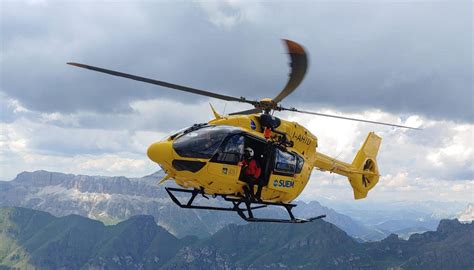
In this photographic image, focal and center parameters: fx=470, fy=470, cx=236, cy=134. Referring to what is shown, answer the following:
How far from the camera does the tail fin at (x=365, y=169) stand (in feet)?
135

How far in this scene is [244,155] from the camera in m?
26.2

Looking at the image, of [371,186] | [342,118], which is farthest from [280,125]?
[371,186]

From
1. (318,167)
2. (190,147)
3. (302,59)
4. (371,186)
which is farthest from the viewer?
(371,186)

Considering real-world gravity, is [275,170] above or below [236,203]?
above

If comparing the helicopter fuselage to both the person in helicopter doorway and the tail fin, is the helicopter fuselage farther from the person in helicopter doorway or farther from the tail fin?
the tail fin

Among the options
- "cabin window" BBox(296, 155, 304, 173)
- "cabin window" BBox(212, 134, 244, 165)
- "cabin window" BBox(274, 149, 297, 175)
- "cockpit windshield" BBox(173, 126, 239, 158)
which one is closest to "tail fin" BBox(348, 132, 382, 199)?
"cabin window" BBox(296, 155, 304, 173)

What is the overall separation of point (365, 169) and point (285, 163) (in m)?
16.5

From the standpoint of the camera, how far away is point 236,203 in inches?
1092

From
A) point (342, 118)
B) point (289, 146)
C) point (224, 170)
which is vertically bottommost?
point (224, 170)

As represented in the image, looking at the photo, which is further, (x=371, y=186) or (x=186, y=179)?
(x=371, y=186)

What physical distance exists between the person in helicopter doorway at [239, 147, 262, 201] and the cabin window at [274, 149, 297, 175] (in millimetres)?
1264

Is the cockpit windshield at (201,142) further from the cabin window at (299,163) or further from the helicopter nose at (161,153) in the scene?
the cabin window at (299,163)

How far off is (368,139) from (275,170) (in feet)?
63.8

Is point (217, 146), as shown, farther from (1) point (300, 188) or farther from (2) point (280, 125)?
(1) point (300, 188)
